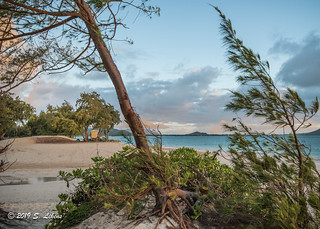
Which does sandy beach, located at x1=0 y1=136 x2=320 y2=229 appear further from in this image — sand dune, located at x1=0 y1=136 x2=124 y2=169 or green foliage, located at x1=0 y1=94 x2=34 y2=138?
green foliage, located at x1=0 y1=94 x2=34 y2=138

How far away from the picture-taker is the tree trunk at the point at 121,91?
240 centimetres

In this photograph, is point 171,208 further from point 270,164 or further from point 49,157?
point 49,157

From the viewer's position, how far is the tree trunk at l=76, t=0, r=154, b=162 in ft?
7.89

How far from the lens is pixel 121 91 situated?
2.62 meters

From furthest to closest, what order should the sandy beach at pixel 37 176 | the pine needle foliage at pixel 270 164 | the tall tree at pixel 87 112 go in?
the tall tree at pixel 87 112, the sandy beach at pixel 37 176, the pine needle foliage at pixel 270 164

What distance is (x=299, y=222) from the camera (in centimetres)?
196

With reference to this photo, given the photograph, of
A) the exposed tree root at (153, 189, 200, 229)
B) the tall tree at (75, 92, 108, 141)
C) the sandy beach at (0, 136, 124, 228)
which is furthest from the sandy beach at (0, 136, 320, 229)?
the tall tree at (75, 92, 108, 141)

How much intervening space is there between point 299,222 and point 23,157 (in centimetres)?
1634

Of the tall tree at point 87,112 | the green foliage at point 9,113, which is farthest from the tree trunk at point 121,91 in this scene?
the tall tree at point 87,112

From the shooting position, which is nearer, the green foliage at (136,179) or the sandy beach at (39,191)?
the green foliage at (136,179)

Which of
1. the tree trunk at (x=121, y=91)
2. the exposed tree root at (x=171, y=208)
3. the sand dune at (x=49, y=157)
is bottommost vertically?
the sand dune at (x=49, y=157)

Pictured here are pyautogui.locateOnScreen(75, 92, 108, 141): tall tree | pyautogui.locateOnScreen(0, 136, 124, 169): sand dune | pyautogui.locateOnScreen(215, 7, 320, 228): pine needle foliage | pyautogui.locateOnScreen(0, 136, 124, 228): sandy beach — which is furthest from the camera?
pyautogui.locateOnScreen(75, 92, 108, 141): tall tree

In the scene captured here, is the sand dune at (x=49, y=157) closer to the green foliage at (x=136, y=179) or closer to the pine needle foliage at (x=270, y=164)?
the green foliage at (x=136, y=179)

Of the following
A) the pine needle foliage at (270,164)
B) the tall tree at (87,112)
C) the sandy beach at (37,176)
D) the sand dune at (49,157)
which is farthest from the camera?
the tall tree at (87,112)
